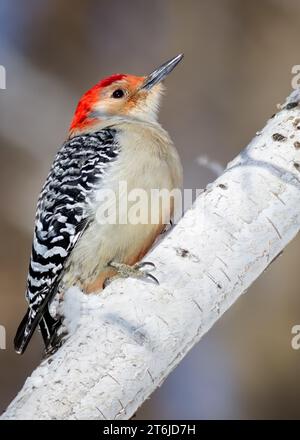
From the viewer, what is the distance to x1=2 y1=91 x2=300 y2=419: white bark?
290 centimetres

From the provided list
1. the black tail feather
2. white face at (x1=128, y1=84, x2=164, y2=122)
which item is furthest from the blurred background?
the black tail feather

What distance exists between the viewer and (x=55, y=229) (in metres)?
4.39

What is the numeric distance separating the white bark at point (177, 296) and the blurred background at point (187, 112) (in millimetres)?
3062

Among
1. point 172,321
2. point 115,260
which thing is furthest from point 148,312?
point 115,260

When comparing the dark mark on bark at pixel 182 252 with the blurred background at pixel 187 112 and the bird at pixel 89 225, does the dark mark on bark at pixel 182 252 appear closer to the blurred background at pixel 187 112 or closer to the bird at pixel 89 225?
the bird at pixel 89 225

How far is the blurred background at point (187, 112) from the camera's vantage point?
22.5 ft

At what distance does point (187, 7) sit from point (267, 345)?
315cm

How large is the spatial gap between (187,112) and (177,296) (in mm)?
4330

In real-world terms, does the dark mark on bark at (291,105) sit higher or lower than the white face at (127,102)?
higher

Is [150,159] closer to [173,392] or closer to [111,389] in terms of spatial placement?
[111,389]

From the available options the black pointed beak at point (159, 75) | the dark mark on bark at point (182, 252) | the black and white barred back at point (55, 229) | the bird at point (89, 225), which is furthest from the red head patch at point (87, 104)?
the dark mark on bark at point (182, 252)

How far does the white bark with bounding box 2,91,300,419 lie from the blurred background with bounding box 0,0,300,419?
10.0 feet

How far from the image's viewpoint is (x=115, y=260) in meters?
4.42

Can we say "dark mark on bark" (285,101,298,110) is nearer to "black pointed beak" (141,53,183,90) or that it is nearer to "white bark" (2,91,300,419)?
"white bark" (2,91,300,419)
